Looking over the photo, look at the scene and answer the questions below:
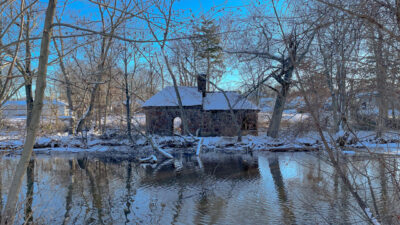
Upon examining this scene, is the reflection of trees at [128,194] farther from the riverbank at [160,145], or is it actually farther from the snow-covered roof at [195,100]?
the snow-covered roof at [195,100]

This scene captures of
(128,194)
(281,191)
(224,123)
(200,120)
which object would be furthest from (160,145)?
(281,191)

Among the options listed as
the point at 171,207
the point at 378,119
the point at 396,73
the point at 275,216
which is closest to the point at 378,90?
the point at 396,73

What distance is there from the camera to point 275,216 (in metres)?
7.82

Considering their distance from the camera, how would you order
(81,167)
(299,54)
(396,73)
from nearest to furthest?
(396,73) < (299,54) < (81,167)

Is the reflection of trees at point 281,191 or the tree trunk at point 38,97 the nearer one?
the tree trunk at point 38,97

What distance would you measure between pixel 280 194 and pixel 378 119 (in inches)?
228

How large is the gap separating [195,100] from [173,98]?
74.0 inches

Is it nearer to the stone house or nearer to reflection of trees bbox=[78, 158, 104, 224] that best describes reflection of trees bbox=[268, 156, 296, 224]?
reflection of trees bbox=[78, 158, 104, 224]

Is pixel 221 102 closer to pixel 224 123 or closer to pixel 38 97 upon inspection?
pixel 224 123

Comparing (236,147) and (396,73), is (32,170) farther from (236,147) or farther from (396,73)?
(396,73)

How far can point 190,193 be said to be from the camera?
32.8ft

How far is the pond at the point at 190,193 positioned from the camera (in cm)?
753

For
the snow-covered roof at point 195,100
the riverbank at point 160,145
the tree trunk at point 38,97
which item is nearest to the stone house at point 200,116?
the snow-covered roof at point 195,100

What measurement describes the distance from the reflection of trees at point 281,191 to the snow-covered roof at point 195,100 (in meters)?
8.59
